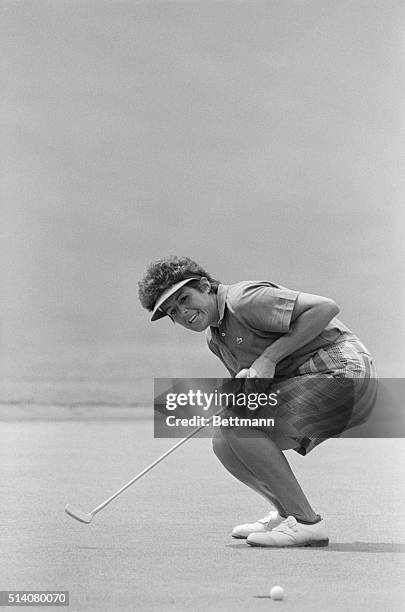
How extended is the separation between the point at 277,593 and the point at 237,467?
72 cm

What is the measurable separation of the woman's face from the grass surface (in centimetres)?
50

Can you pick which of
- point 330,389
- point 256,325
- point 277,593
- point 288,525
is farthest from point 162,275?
point 277,593

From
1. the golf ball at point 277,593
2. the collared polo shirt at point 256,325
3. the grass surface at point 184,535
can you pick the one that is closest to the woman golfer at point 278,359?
the collared polo shirt at point 256,325

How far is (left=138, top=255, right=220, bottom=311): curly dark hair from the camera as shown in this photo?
2.55 metres

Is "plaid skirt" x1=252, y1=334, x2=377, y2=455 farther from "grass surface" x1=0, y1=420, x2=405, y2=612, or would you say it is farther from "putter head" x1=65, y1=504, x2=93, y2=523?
"putter head" x1=65, y1=504, x2=93, y2=523

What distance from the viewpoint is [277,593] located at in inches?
76.5

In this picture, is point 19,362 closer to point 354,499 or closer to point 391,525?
point 354,499

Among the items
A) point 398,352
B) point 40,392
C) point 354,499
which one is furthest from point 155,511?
point 40,392

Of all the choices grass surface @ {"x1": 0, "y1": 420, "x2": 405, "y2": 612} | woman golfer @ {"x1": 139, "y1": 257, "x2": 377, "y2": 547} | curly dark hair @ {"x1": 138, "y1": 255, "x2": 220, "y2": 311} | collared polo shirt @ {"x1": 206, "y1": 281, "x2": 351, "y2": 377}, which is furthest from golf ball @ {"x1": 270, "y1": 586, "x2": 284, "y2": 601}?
curly dark hair @ {"x1": 138, "y1": 255, "x2": 220, "y2": 311}

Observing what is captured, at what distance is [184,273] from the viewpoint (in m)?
2.56

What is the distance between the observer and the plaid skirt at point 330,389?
8.45 feet

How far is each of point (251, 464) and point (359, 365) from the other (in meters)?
0.33

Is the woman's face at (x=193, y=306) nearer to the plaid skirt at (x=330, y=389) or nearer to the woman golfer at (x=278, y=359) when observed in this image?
the woman golfer at (x=278, y=359)

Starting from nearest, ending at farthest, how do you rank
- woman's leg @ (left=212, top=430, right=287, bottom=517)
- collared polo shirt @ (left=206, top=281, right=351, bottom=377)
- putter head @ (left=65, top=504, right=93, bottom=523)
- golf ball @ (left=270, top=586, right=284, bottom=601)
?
golf ball @ (left=270, top=586, right=284, bottom=601) < collared polo shirt @ (left=206, top=281, right=351, bottom=377) < woman's leg @ (left=212, top=430, right=287, bottom=517) < putter head @ (left=65, top=504, right=93, bottom=523)
